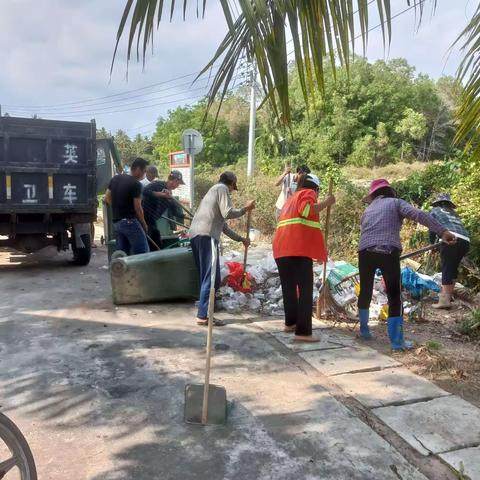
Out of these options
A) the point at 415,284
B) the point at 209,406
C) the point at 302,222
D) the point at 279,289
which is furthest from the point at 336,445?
the point at 415,284

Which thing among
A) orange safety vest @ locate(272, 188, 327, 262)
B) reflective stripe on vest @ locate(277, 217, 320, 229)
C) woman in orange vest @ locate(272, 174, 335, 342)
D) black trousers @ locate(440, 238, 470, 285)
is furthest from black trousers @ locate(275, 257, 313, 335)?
black trousers @ locate(440, 238, 470, 285)

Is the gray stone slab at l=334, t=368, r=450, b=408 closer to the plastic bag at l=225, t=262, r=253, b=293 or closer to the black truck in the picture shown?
the plastic bag at l=225, t=262, r=253, b=293

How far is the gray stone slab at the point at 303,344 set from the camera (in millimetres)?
4684

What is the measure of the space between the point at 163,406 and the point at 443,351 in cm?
274

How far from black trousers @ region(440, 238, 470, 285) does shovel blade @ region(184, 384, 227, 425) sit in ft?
12.4

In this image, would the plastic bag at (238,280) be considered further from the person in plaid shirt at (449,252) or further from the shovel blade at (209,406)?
the shovel blade at (209,406)

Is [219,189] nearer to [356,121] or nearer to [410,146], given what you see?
[356,121]

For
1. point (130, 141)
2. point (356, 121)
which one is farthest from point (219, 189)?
point (130, 141)

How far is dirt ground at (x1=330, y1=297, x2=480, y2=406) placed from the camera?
395 cm

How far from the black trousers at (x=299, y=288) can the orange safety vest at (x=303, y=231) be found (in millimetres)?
102

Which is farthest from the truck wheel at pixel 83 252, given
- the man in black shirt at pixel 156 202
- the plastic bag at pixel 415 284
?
the plastic bag at pixel 415 284

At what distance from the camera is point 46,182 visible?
7.92 metres

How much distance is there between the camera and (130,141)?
54.4 meters

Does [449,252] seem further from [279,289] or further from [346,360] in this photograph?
[346,360]
